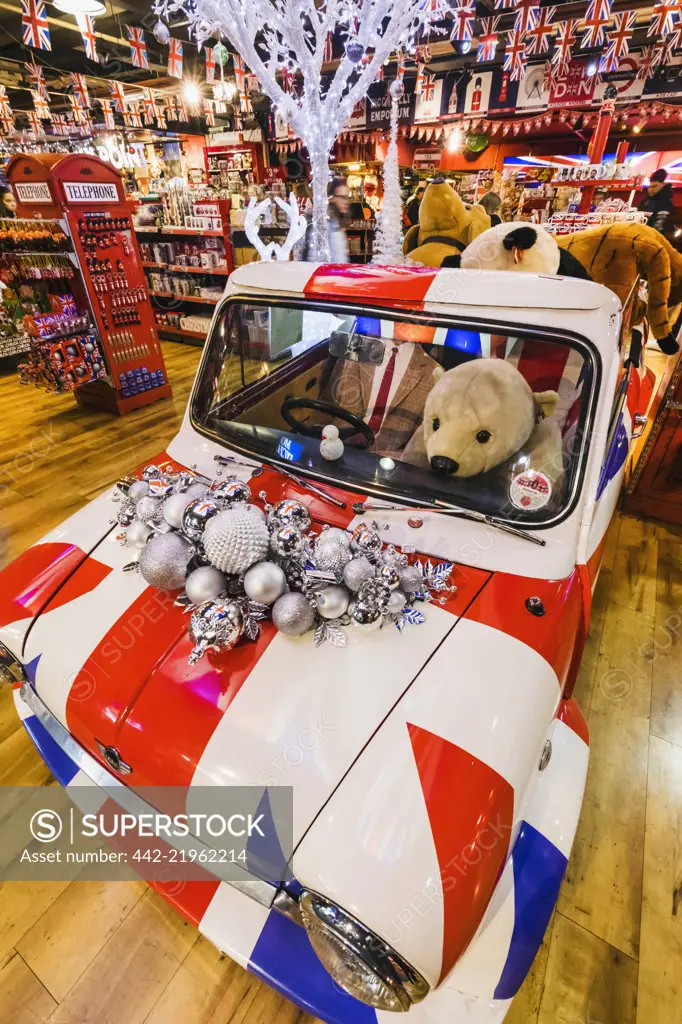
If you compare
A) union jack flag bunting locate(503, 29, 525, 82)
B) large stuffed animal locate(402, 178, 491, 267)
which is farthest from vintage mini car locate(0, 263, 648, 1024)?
union jack flag bunting locate(503, 29, 525, 82)

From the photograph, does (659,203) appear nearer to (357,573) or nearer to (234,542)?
(357,573)

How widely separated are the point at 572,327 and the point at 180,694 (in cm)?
124

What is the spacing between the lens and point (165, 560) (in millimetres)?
1103

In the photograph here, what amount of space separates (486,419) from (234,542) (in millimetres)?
753

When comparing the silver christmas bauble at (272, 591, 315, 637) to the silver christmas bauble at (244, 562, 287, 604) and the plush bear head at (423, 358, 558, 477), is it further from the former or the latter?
the plush bear head at (423, 358, 558, 477)

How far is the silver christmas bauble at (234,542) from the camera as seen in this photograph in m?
1.07

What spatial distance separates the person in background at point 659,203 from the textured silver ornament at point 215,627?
8059mm

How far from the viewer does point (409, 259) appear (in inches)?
117

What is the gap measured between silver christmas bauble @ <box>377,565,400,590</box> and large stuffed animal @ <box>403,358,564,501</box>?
389 mm

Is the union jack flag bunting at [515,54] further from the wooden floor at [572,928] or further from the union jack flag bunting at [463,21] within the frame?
the wooden floor at [572,928]

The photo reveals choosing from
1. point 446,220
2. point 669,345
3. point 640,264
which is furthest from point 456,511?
point 446,220

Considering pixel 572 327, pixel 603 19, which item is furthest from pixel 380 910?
pixel 603 19

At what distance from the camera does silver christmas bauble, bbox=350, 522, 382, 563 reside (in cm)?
114

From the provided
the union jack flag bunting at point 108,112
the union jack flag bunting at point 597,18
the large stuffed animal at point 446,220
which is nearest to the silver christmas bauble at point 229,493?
the large stuffed animal at point 446,220
